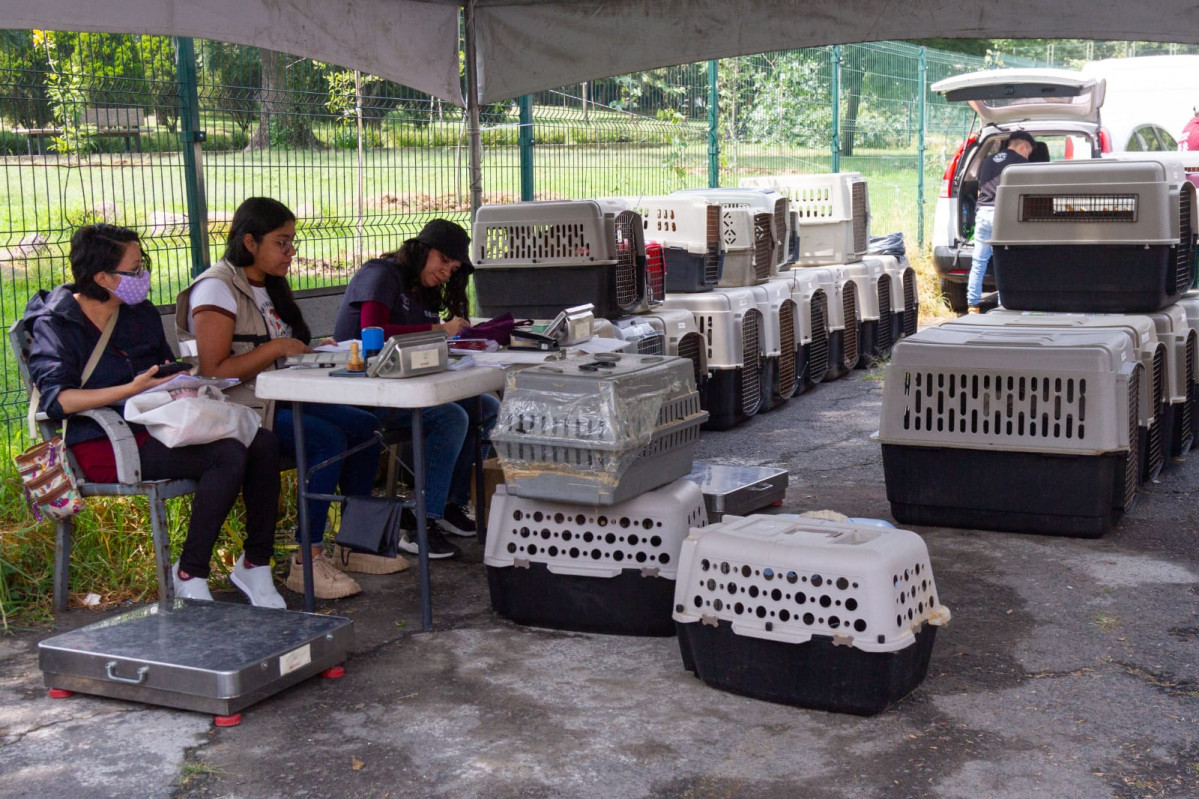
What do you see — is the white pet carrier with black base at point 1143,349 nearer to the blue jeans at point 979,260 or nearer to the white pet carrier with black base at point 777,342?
the white pet carrier with black base at point 777,342

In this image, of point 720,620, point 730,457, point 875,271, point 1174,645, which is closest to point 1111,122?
point 875,271

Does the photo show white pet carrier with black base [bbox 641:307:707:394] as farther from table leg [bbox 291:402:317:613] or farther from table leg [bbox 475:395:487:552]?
table leg [bbox 291:402:317:613]

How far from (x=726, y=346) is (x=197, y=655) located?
401 centimetres

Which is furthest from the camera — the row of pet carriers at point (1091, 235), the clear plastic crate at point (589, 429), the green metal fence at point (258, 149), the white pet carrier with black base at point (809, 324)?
the white pet carrier with black base at point (809, 324)

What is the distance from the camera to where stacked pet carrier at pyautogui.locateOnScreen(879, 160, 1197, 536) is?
460 centimetres

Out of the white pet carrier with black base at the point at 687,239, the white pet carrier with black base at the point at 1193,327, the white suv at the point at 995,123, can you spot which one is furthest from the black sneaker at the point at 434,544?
the white suv at the point at 995,123

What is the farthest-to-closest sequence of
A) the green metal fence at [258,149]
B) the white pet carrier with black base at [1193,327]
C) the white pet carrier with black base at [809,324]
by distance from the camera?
1. the white pet carrier with black base at [809,324]
2. the white pet carrier with black base at [1193,327]
3. the green metal fence at [258,149]

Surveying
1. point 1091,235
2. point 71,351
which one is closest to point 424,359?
point 71,351

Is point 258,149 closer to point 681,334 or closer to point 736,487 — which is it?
point 681,334

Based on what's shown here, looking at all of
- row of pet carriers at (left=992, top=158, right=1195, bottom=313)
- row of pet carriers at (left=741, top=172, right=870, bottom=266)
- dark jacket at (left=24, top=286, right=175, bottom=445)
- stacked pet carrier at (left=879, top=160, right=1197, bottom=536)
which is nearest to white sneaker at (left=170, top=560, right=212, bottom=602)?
dark jacket at (left=24, top=286, right=175, bottom=445)

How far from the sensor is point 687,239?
22.7 feet

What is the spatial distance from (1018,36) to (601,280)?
212 cm

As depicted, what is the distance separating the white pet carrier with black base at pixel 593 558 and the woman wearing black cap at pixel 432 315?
71 cm

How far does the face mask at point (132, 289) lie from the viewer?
3.82 m
